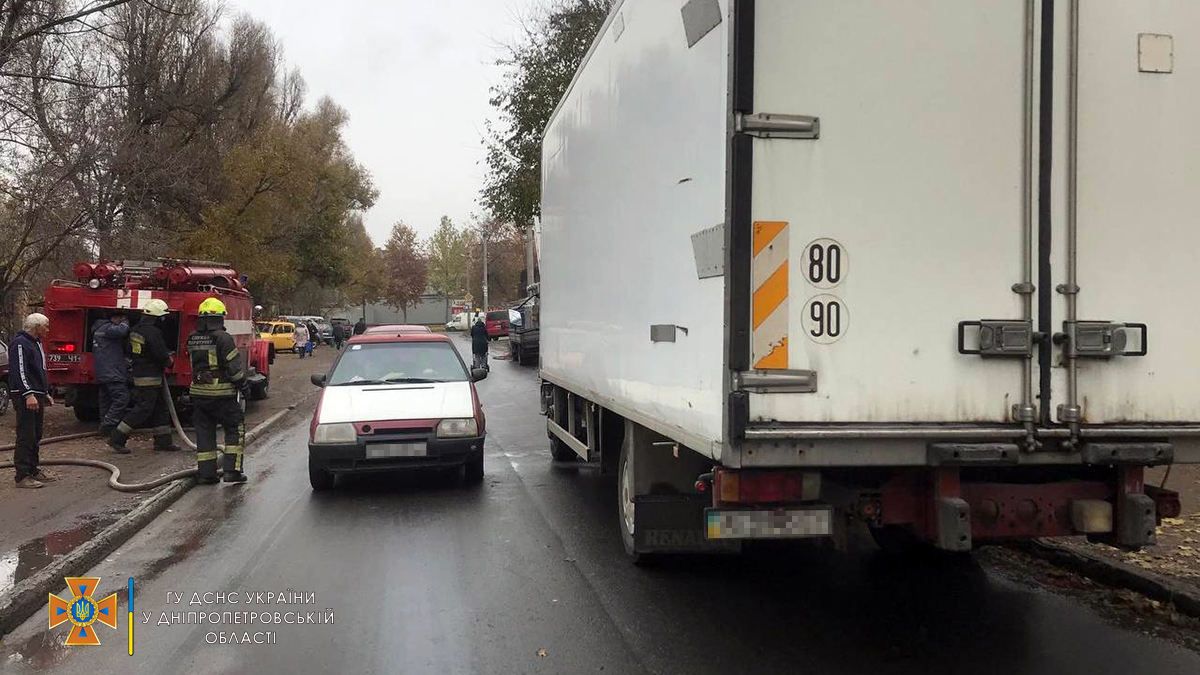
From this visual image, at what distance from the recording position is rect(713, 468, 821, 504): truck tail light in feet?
13.1

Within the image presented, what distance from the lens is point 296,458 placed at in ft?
36.1

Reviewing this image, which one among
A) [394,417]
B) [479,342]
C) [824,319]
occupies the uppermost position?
[824,319]

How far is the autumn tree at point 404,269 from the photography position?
73188 millimetres

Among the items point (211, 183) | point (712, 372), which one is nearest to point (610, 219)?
point (712, 372)

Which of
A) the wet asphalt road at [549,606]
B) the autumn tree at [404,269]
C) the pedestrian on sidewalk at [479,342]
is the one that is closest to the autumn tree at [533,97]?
the pedestrian on sidewalk at [479,342]

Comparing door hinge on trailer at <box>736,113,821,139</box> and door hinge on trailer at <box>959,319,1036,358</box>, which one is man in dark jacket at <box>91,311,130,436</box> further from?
door hinge on trailer at <box>959,319,1036,358</box>

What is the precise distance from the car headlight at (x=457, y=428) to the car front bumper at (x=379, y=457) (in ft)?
0.16

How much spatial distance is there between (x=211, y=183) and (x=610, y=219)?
2229cm

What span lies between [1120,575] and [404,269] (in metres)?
74.7

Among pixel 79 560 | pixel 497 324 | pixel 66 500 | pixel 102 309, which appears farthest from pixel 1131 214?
pixel 497 324

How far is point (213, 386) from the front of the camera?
8.94m

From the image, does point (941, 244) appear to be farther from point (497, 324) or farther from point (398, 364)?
point (497, 324)

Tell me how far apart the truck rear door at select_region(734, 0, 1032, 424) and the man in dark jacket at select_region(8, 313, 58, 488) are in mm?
7725

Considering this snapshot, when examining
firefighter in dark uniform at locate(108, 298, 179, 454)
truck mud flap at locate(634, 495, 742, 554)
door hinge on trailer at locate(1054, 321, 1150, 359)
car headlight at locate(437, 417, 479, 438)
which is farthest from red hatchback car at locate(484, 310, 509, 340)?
door hinge on trailer at locate(1054, 321, 1150, 359)
